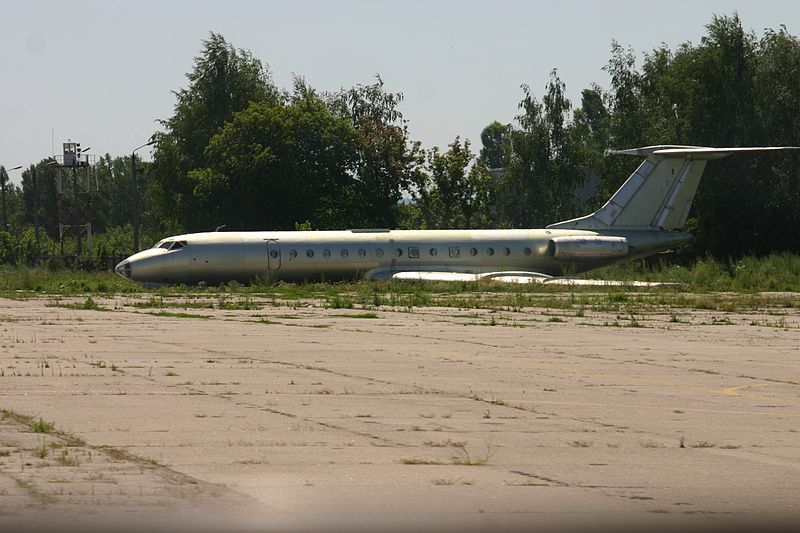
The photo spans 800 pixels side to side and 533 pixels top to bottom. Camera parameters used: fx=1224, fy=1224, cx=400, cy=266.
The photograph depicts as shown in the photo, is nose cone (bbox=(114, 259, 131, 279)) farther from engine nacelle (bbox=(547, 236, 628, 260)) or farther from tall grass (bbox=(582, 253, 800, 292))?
tall grass (bbox=(582, 253, 800, 292))

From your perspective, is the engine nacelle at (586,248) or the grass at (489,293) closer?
the grass at (489,293)

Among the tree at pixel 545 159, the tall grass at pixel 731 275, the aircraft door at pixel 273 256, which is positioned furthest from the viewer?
the tree at pixel 545 159

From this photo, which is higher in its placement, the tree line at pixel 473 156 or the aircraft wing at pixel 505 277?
the tree line at pixel 473 156

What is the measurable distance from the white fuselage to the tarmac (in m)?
19.5

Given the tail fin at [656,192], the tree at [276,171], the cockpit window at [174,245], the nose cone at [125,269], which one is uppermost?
the tree at [276,171]

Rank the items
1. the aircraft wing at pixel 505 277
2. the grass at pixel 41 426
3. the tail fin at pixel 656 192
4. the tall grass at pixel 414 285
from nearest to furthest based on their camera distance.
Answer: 1. the grass at pixel 41 426
2. the tall grass at pixel 414 285
3. the aircraft wing at pixel 505 277
4. the tail fin at pixel 656 192

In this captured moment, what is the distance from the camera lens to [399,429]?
1162 centimetres

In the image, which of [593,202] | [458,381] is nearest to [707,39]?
[593,202]

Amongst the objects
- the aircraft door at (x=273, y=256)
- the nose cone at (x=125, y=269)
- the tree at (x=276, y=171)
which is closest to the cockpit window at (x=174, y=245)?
the nose cone at (x=125, y=269)

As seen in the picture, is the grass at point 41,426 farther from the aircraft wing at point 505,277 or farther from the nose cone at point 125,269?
the nose cone at point 125,269

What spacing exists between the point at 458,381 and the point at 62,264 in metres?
51.0

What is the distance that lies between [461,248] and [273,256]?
7.35 meters

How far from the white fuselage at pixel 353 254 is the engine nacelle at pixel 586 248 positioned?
192 millimetres

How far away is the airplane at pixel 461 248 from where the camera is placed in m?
42.3
